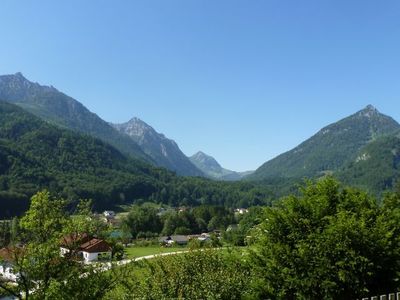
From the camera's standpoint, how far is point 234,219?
498ft

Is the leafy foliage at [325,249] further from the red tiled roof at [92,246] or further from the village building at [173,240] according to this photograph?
the village building at [173,240]

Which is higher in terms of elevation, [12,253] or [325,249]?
[12,253]

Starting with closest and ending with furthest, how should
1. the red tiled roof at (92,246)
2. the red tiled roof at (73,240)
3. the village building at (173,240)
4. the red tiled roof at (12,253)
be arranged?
the red tiled roof at (12,253) → the red tiled roof at (73,240) → the red tiled roof at (92,246) → the village building at (173,240)

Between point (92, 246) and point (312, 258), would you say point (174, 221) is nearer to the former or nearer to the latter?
point (92, 246)

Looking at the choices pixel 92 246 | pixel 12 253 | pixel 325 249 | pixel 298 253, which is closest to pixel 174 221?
pixel 92 246

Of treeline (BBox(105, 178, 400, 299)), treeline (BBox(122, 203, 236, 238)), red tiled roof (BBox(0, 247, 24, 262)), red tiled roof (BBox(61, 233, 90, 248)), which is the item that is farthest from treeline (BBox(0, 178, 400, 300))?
treeline (BBox(122, 203, 236, 238))

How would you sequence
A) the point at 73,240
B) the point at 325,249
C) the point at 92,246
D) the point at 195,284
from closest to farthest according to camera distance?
the point at 73,240 → the point at 325,249 → the point at 195,284 → the point at 92,246

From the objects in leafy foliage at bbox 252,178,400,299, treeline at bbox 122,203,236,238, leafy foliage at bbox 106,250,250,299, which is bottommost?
treeline at bbox 122,203,236,238

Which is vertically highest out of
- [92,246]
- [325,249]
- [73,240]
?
[73,240]

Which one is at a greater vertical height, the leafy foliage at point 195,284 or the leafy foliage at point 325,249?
the leafy foliage at point 325,249

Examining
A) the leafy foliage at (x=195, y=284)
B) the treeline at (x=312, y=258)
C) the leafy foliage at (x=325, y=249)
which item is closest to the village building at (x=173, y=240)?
the leafy foliage at (x=195, y=284)

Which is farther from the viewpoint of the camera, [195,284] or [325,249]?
[195,284]

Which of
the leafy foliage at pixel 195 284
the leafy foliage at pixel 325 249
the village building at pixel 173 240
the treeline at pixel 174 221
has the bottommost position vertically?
the village building at pixel 173 240

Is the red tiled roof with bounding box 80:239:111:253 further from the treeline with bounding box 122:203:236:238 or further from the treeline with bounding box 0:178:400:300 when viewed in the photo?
the treeline with bounding box 122:203:236:238
